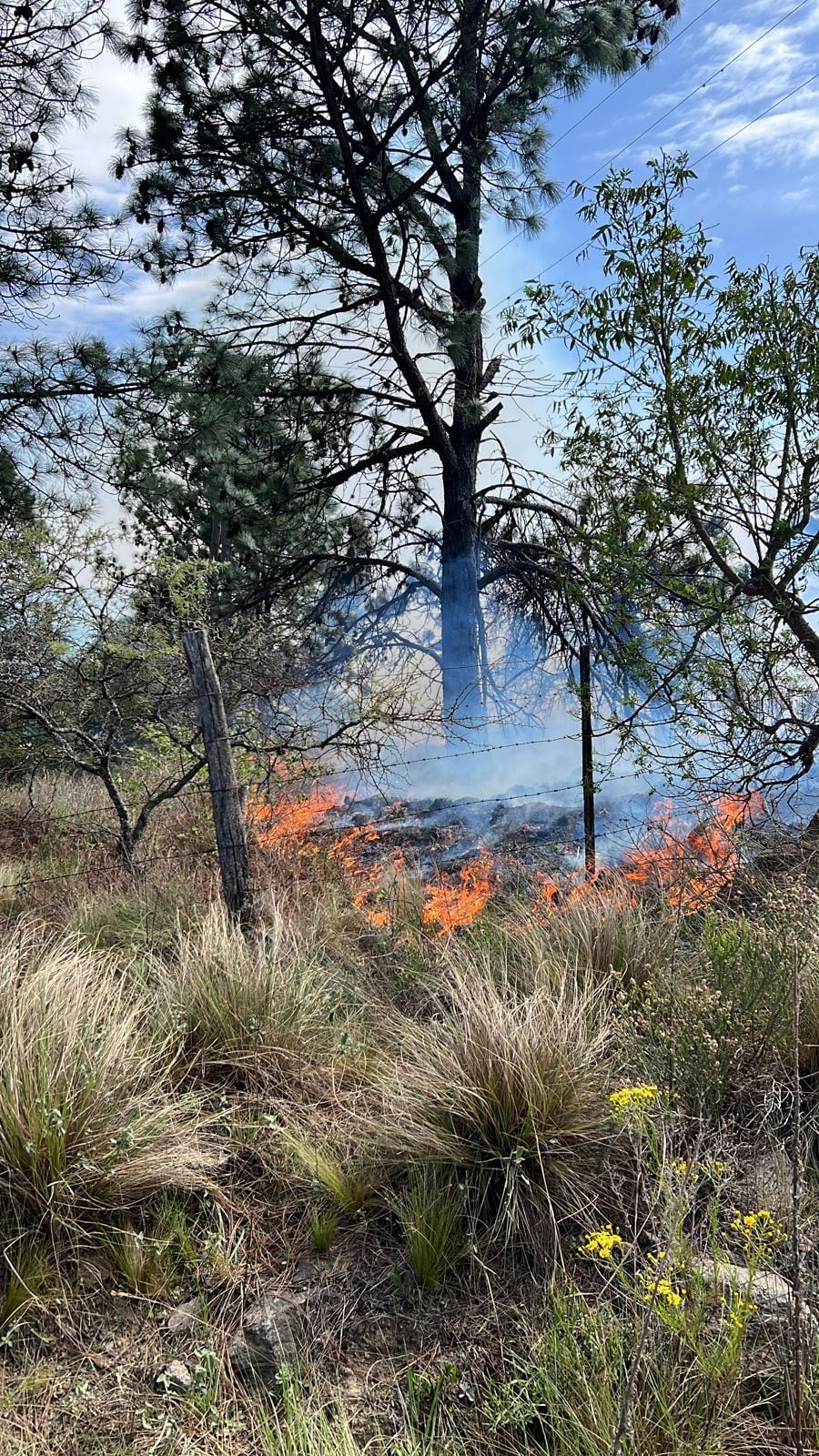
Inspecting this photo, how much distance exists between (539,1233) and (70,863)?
5.74m

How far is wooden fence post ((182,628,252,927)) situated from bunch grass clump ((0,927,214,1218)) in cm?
130

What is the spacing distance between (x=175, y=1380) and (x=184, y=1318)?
189 millimetres

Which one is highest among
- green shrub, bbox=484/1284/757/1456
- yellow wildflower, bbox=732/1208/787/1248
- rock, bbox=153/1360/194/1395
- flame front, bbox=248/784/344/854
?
flame front, bbox=248/784/344/854

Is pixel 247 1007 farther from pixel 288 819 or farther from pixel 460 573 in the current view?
pixel 460 573

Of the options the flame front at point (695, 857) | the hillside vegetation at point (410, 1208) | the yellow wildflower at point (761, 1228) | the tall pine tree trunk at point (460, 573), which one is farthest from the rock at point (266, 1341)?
the tall pine tree trunk at point (460, 573)

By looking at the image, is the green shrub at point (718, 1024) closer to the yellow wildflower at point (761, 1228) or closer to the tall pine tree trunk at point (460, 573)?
the yellow wildflower at point (761, 1228)

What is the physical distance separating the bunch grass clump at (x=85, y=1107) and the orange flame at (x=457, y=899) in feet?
7.41

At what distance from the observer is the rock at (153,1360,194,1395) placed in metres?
2.63

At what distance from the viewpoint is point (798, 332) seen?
6.15 meters

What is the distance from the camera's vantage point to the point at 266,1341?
2.73 m

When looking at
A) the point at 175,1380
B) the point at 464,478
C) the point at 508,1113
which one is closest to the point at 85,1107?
the point at 175,1380

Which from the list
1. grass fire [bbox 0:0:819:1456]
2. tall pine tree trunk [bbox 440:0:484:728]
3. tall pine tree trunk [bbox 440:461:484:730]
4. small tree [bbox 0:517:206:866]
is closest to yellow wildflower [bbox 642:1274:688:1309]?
grass fire [bbox 0:0:819:1456]

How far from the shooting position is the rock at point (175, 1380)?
2633 millimetres

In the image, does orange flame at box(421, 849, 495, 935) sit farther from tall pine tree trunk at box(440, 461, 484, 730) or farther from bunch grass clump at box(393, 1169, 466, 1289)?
tall pine tree trunk at box(440, 461, 484, 730)
